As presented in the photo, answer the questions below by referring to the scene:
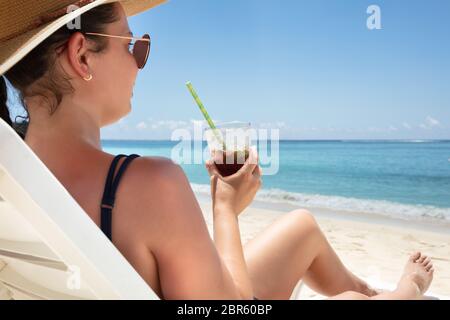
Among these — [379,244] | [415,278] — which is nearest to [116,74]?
[415,278]

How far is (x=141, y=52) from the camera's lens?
1.37 metres

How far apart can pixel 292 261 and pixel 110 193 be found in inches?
40.7

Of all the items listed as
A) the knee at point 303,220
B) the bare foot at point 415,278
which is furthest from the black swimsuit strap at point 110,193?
the bare foot at point 415,278

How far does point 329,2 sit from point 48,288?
1478 inches

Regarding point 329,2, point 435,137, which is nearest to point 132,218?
point 435,137

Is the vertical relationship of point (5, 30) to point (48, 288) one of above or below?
above

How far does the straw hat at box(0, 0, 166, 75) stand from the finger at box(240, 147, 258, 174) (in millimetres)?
648

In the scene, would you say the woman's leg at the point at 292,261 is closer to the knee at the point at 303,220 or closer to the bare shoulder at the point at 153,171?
the knee at the point at 303,220

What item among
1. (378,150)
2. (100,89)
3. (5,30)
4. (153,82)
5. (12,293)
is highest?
(153,82)

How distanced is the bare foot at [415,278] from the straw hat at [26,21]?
61.1 inches

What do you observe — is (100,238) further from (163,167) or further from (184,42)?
(184,42)

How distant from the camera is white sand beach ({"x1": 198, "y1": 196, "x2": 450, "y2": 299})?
4.72m

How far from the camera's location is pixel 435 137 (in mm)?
29328

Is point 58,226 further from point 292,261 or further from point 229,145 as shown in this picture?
point 292,261
